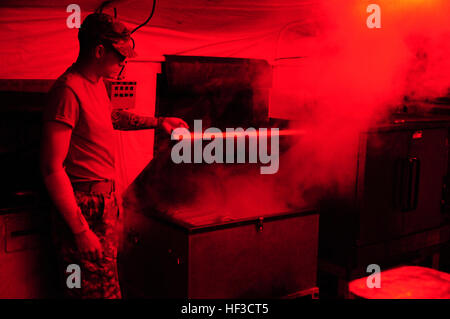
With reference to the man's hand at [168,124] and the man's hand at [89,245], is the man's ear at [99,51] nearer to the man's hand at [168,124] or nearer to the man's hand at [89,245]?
the man's hand at [168,124]

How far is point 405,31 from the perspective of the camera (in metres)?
3.42

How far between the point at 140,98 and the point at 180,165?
0.56 m

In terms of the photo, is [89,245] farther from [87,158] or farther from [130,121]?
[130,121]

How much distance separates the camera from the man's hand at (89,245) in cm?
206

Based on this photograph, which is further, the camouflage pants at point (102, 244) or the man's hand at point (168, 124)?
the man's hand at point (168, 124)

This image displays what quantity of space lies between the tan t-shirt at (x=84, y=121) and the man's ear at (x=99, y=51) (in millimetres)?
103

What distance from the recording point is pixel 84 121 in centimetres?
205

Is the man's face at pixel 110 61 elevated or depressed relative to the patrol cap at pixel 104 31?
depressed

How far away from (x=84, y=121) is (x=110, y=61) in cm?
26

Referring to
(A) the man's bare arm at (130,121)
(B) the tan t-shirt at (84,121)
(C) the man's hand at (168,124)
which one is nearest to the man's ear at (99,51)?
(B) the tan t-shirt at (84,121)

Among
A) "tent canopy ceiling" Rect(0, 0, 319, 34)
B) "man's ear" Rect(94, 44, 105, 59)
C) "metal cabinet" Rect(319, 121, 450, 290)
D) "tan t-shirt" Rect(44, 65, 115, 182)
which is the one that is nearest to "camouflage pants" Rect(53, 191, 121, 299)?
"tan t-shirt" Rect(44, 65, 115, 182)

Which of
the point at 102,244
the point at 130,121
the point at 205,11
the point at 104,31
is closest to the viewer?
the point at 104,31

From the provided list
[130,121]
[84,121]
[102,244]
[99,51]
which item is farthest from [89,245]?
[99,51]
